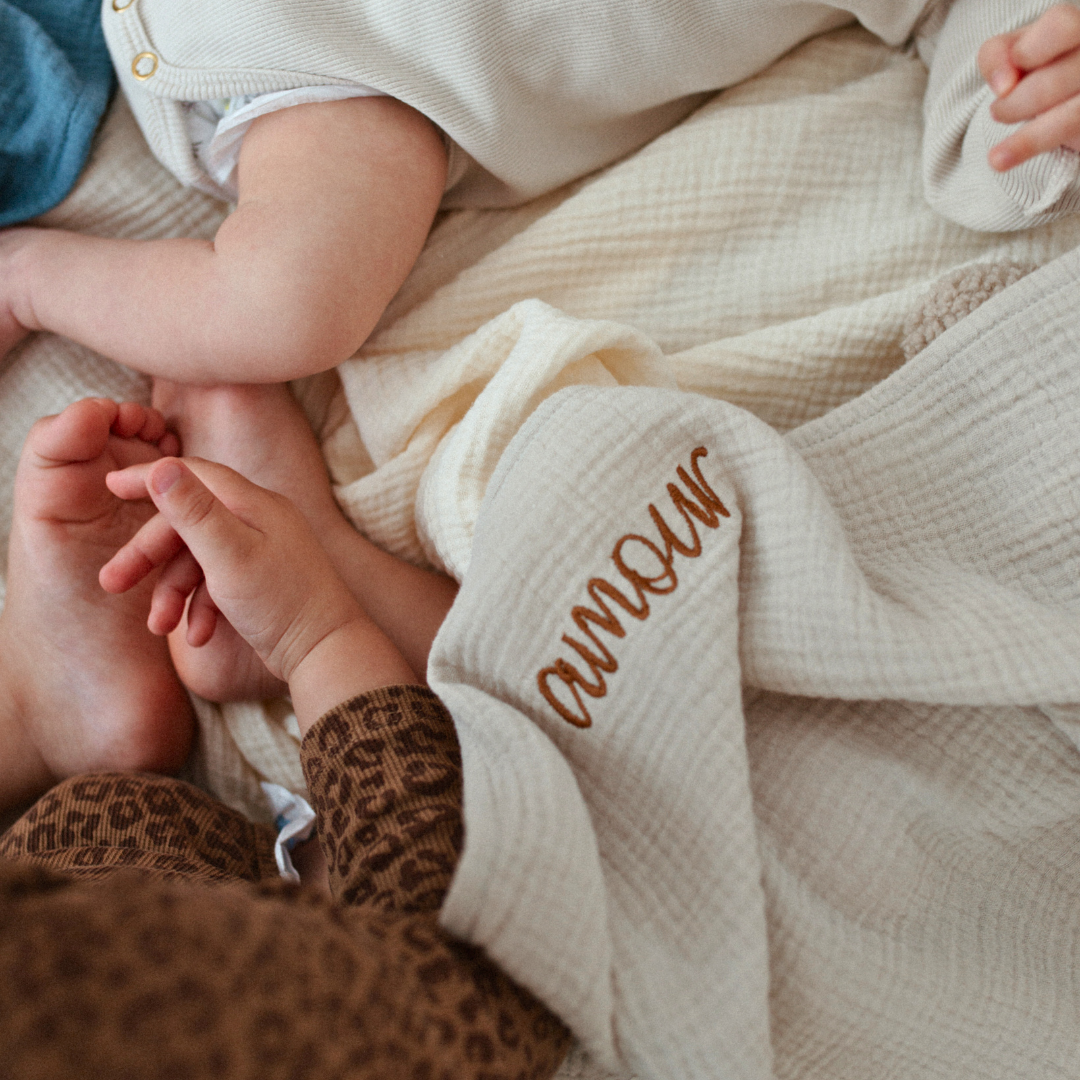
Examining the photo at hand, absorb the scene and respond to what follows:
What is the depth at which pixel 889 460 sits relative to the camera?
63 centimetres

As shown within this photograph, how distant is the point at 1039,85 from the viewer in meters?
0.62

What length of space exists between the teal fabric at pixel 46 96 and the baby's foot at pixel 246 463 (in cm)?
23

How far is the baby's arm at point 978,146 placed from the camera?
2.20 feet

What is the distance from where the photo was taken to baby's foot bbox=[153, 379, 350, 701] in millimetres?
741

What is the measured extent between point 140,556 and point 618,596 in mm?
379

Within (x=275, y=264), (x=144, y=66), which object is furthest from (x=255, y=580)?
(x=144, y=66)

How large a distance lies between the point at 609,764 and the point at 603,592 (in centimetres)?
11

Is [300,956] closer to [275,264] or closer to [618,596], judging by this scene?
[618,596]

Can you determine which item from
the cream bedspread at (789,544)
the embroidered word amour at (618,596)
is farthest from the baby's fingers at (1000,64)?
the embroidered word amour at (618,596)

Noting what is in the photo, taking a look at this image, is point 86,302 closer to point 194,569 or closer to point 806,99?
point 194,569

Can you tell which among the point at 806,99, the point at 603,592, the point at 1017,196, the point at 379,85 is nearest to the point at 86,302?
the point at 379,85

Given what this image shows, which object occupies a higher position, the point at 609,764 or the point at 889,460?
the point at 889,460

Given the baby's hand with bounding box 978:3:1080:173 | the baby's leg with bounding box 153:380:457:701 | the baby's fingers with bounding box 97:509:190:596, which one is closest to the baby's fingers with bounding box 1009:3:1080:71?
the baby's hand with bounding box 978:3:1080:173

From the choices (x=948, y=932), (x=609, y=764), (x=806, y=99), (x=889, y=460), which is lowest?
(x=948, y=932)
